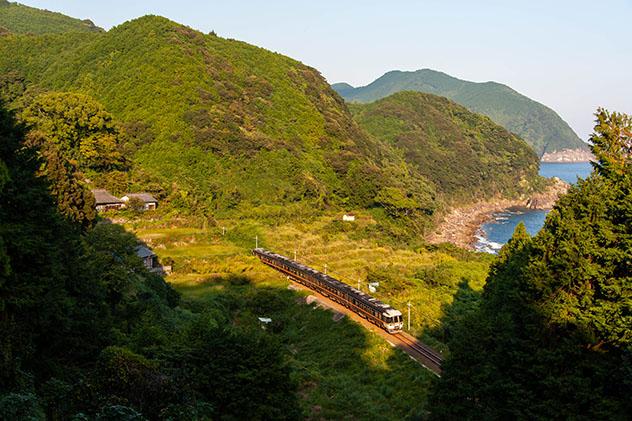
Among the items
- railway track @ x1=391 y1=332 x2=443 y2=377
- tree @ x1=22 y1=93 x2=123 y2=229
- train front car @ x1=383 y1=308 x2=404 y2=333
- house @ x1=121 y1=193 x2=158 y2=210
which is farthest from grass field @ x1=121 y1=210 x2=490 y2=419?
tree @ x1=22 y1=93 x2=123 y2=229

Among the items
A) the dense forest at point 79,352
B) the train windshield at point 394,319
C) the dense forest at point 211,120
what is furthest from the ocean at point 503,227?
the dense forest at point 79,352

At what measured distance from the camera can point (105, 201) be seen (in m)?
59.6

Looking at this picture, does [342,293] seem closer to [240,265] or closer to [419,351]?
[419,351]

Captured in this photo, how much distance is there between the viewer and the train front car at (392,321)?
3556 centimetres

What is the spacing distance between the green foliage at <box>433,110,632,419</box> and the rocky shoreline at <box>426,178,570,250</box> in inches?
2915


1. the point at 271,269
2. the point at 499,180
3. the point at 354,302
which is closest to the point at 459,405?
the point at 354,302

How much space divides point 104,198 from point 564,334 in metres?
55.9

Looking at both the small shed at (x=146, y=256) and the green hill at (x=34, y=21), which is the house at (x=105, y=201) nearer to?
the small shed at (x=146, y=256)

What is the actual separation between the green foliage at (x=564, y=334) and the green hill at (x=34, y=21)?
597 feet

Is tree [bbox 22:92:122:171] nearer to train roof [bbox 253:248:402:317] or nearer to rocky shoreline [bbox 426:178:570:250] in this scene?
train roof [bbox 253:248:402:317]

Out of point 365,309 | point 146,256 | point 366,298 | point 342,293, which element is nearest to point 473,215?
point 342,293

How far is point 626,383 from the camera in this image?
48.4 ft

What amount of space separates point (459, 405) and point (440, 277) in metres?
36.2

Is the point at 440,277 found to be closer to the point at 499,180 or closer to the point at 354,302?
the point at 354,302
